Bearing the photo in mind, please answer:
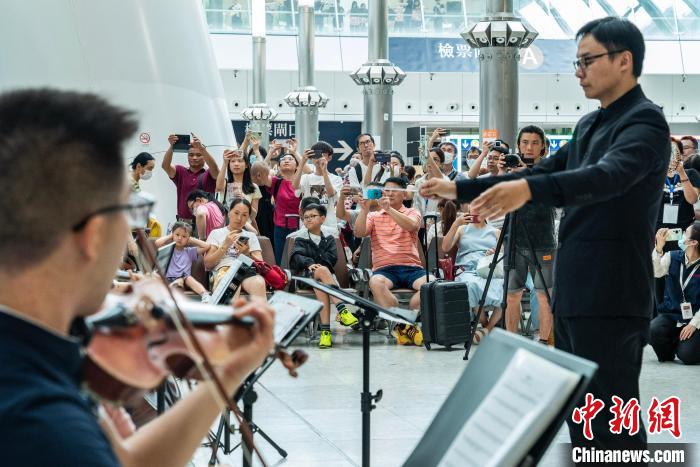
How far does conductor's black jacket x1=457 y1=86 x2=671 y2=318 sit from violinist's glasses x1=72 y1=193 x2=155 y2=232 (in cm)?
181

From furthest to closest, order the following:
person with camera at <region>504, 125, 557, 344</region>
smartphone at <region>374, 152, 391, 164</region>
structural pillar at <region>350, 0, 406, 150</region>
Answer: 1. structural pillar at <region>350, 0, 406, 150</region>
2. smartphone at <region>374, 152, 391, 164</region>
3. person with camera at <region>504, 125, 557, 344</region>

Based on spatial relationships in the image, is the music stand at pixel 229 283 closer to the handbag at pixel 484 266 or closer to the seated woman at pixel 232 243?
the seated woman at pixel 232 243

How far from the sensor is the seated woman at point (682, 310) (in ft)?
26.7

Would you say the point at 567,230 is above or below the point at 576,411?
above

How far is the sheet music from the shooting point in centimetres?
200

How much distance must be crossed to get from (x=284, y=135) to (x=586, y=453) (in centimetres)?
2900

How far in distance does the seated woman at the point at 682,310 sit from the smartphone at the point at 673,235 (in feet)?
2.40

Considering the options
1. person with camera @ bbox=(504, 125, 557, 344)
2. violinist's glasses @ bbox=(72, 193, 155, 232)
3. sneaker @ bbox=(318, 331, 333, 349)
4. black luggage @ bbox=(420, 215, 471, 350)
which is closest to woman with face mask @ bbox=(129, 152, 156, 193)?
sneaker @ bbox=(318, 331, 333, 349)

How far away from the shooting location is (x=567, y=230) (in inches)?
143

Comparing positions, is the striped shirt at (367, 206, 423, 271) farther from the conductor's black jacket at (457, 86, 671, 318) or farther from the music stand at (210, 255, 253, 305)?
the conductor's black jacket at (457, 86, 671, 318)

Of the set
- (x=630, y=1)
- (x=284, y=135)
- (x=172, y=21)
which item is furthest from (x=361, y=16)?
(x=172, y=21)

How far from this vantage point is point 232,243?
30.7ft

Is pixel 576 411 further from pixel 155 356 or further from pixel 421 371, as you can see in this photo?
pixel 421 371

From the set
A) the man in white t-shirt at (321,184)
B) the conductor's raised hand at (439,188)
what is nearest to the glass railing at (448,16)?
the man in white t-shirt at (321,184)
